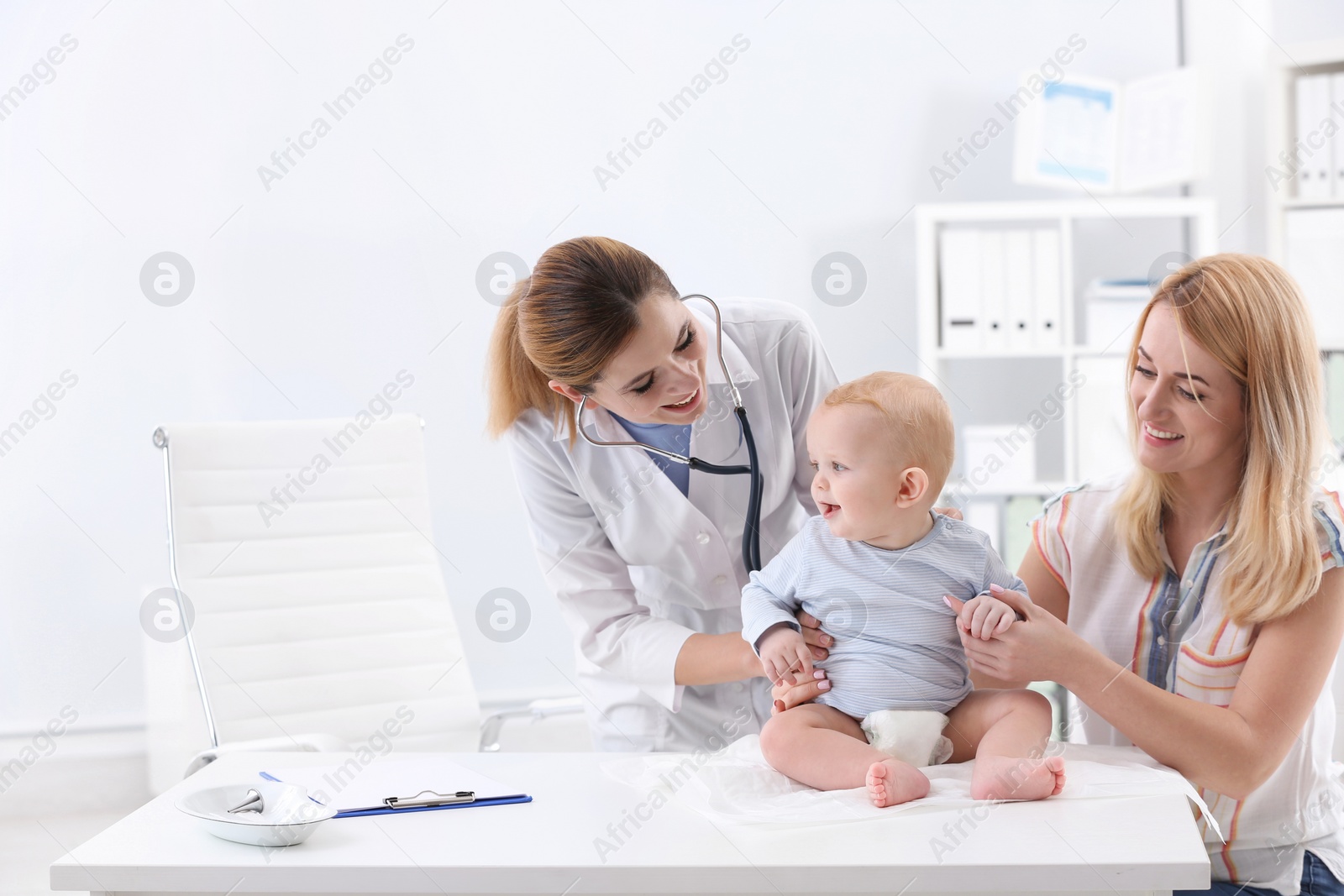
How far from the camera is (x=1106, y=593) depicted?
137 cm

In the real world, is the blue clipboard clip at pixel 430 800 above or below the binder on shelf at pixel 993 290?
below

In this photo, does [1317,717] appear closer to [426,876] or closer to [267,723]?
[426,876]

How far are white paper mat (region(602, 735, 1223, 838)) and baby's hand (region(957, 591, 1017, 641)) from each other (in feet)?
0.47

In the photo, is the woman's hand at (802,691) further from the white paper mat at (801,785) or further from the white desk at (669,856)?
the white desk at (669,856)

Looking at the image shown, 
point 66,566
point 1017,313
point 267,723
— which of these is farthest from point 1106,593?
point 66,566

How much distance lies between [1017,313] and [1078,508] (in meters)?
1.67

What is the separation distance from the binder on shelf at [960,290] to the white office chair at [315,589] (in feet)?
5.00

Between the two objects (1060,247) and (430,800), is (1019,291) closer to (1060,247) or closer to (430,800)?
(1060,247)

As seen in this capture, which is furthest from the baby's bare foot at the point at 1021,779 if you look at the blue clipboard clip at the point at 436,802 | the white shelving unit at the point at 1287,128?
the white shelving unit at the point at 1287,128

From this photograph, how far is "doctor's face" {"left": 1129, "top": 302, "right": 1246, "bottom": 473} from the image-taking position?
49.8 inches

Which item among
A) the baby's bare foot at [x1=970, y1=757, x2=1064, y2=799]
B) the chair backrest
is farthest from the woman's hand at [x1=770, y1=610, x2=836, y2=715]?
the chair backrest

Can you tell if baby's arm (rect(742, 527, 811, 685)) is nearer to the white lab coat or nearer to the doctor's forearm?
the doctor's forearm

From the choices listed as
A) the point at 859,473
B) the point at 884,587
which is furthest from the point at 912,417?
the point at 884,587

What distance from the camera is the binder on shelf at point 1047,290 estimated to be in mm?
2949
